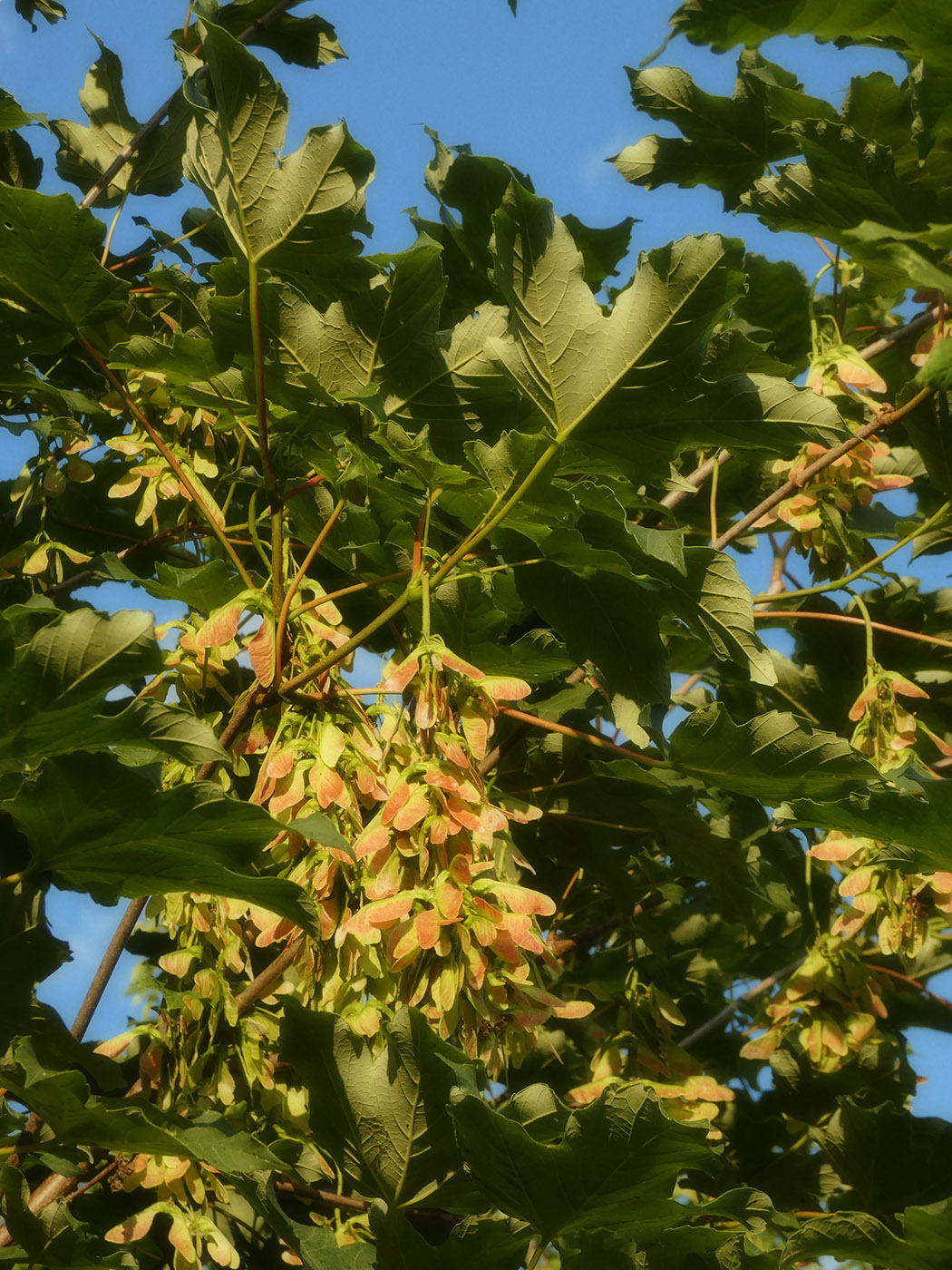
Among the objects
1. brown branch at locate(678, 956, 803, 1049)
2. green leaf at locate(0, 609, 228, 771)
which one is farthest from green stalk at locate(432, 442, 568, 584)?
brown branch at locate(678, 956, 803, 1049)

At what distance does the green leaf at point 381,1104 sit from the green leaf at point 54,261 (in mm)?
910

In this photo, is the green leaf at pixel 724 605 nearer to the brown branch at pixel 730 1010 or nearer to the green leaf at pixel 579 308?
the green leaf at pixel 579 308

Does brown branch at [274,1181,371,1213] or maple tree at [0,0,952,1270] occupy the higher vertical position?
maple tree at [0,0,952,1270]

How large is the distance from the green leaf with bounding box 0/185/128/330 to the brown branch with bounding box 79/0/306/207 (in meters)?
0.57

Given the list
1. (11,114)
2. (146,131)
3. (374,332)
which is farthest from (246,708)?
(146,131)

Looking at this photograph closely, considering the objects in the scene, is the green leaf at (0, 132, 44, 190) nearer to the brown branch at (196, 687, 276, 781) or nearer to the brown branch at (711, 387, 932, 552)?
the brown branch at (196, 687, 276, 781)

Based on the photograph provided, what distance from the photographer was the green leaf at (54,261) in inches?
54.4

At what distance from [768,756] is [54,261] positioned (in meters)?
1.04

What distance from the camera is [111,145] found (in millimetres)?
2418

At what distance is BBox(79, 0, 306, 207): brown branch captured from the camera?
6.99 feet

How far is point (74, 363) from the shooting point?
81.0 inches

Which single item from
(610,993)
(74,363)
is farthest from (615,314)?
(610,993)

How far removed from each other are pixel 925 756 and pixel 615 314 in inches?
37.8

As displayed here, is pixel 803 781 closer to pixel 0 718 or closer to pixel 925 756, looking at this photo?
pixel 925 756
